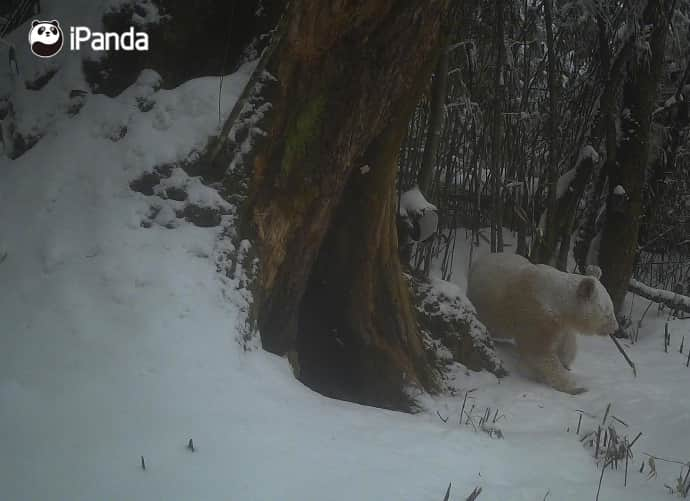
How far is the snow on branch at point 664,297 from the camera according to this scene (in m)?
6.52

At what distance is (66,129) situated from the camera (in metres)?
3.10

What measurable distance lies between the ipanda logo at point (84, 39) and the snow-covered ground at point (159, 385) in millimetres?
178

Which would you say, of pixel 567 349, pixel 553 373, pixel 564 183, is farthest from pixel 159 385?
pixel 564 183

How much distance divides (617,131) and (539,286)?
2.35 meters

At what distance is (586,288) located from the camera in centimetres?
477

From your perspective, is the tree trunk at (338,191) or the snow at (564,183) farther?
the snow at (564,183)

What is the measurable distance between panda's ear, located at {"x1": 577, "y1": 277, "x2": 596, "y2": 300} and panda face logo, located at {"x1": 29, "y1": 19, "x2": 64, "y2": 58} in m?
4.14

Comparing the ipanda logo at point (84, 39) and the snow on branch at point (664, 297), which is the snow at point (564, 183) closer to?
the snow on branch at point (664, 297)

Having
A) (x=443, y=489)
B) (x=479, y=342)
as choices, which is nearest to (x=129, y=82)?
(x=443, y=489)

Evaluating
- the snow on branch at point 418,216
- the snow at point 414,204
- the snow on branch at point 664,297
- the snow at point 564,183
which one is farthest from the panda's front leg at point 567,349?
the snow on branch at point 664,297

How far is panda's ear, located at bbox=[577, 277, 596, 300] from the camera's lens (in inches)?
187

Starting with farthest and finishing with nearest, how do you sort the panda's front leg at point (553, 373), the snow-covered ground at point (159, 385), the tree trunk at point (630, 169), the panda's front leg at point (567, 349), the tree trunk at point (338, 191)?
the tree trunk at point (630, 169), the panda's front leg at point (567, 349), the panda's front leg at point (553, 373), the tree trunk at point (338, 191), the snow-covered ground at point (159, 385)

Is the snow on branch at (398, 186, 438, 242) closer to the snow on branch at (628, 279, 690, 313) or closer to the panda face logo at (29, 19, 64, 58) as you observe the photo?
the panda face logo at (29, 19, 64, 58)

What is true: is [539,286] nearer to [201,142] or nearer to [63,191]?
[201,142]
